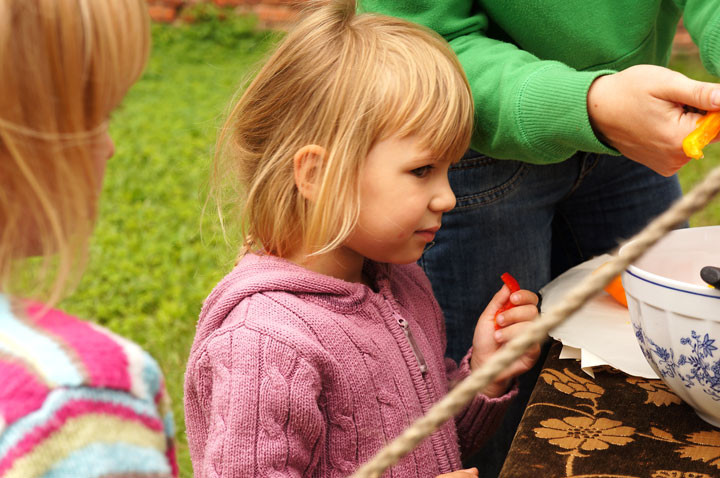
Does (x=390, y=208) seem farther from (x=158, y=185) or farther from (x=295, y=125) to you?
(x=158, y=185)

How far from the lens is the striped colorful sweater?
565 millimetres

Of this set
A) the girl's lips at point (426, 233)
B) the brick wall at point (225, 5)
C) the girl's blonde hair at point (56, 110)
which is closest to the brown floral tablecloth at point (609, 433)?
the girl's lips at point (426, 233)

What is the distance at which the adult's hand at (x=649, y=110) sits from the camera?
0.85 meters

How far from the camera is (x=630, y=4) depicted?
1131mm

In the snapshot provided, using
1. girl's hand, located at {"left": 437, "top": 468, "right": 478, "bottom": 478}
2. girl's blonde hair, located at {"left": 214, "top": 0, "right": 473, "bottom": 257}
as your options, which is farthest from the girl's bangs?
girl's hand, located at {"left": 437, "top": 468, "right": 478, "bottom": 478}

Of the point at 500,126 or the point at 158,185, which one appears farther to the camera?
the point at 158,185

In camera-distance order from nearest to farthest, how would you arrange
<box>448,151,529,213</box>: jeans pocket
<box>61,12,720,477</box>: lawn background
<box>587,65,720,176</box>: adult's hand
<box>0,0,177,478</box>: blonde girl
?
<box>0,0,177,478</box>: blonde girl → <box>587,65,720,176</box>: adult's hand → <box>448,151,529,213</box>: jeans pocket → <box>61,12,720,477</box>: lawn background

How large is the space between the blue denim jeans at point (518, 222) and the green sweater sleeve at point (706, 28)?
280mm

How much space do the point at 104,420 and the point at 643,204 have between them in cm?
108

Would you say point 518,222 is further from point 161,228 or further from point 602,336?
point 161,228

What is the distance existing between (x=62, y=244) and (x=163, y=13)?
5.34 meters

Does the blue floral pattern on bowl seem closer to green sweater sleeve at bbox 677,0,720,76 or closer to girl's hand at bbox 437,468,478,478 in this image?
girl's hand at bbox 437,468,478,478

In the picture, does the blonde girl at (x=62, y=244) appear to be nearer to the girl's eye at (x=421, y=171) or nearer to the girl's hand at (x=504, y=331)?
the girl's eye at (x=421, y=171)

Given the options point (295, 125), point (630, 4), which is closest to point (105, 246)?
point (295, 125)
